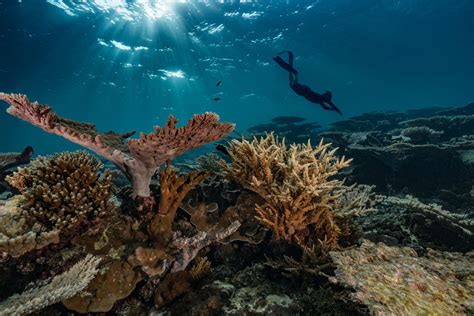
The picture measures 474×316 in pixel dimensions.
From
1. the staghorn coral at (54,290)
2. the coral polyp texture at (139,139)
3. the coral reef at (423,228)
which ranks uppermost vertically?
the coral polyp texture at (139,139)

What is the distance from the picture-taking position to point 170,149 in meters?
3.02

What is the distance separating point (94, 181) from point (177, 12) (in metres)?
25.3

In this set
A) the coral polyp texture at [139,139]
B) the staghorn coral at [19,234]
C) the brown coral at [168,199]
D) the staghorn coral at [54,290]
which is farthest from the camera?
the brown coral at [168,199]

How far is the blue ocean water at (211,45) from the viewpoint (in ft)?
75.7

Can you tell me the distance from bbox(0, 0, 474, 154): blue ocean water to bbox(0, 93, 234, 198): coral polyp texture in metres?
23.3

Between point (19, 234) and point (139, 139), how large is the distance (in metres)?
1.64

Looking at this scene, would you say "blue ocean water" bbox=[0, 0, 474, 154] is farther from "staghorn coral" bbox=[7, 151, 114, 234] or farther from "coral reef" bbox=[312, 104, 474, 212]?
"staghorn coral" bbox=[7, 151, 114, 234]

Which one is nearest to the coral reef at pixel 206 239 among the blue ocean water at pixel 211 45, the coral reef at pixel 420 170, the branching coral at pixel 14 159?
the branching coral at pixel 14 159

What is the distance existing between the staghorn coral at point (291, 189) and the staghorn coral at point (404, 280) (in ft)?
1.84

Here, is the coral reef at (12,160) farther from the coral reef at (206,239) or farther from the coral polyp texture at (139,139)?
the coral polyp texture at (139,139)

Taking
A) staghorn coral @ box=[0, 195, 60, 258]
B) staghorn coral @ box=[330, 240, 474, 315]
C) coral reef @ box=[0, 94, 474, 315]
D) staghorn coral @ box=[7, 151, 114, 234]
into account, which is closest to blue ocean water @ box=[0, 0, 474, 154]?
staghorn coral @ box=[7, 151, 114, 234]

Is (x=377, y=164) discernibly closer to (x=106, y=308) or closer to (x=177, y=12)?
(x=106, y=308)

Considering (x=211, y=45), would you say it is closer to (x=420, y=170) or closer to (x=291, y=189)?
(x=420, y=170)

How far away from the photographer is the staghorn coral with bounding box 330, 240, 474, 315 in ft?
6.86
